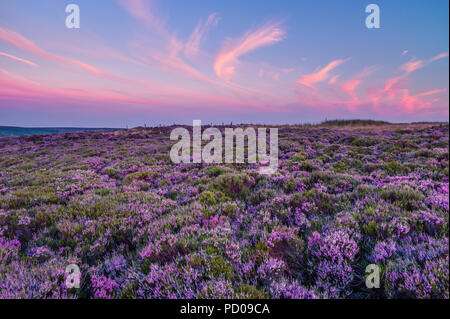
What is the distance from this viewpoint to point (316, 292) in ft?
9.22

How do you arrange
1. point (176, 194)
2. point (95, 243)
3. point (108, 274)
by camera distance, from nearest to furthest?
1. point (108, 274)
2. point (95, 243)
3. point (176, 194)

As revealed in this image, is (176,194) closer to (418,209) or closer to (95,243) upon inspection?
(95,243)

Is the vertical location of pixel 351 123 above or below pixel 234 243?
above

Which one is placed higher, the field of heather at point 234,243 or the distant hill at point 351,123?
the distant hill at point 351,123

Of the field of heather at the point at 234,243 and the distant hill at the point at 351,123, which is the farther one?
the distant hill at the point at 351,123

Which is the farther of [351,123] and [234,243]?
[351,123]

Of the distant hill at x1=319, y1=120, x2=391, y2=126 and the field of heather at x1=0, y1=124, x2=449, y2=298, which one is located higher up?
→ the distant hill at x1=319, y1=120, x2=391, y2=126

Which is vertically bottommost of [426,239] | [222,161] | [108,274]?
[108,274]

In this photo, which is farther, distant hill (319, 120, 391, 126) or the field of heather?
distant hill (319, 120, 391, 126)
